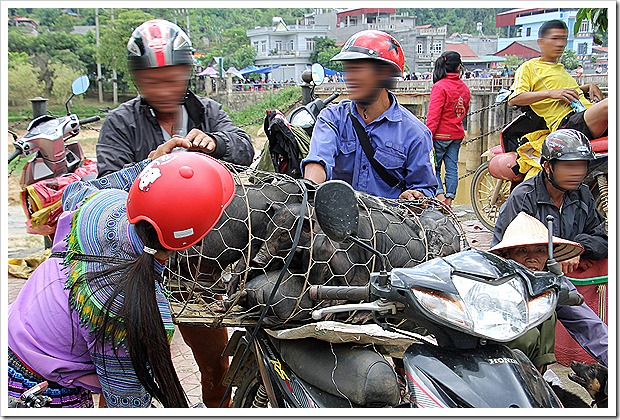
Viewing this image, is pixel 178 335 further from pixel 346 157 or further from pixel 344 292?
pixel 344 292

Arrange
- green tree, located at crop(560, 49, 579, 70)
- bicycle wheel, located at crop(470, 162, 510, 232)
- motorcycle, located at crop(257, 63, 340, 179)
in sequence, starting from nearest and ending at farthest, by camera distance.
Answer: motorcycle, located at crop(257, 63, 340, 179), green tree, located at crop(560, 49, 579, 70), bicycle wheel, located at crop(470, 162, 510, 232)

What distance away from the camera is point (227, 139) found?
113 inches

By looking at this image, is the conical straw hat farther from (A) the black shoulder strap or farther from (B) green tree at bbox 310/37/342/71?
(B) green tree at bbox 310/37/342/71

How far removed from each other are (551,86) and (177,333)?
367 cm

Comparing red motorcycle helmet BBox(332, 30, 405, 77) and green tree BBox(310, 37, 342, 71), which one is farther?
green tree BBox(310, 37, 342, 71)

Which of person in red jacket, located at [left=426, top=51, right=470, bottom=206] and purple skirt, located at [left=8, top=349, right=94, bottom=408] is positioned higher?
person in red jacket, located at [left=426, top=51, right=470, bottom=206]

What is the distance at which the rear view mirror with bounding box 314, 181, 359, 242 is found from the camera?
168cm

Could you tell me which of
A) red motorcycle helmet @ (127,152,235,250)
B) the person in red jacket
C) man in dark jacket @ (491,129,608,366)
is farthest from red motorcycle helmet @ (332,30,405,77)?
the person in red jacket

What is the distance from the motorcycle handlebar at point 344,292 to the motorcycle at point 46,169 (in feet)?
11.6

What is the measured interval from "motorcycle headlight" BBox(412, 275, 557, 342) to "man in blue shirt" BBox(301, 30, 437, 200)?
1311 millimetres

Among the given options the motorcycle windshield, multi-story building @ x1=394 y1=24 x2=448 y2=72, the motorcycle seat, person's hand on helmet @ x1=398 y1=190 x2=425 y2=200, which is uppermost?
multi-story building @ x1=394 y1=24 x2=448 y2=72

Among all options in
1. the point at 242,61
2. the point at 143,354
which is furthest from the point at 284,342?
the point at 242,61

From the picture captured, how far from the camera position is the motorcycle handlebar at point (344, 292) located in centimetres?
170

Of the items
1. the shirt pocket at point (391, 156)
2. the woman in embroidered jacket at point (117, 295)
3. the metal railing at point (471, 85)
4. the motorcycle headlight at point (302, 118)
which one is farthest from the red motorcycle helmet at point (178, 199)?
the metal railing at point (471, 85)
